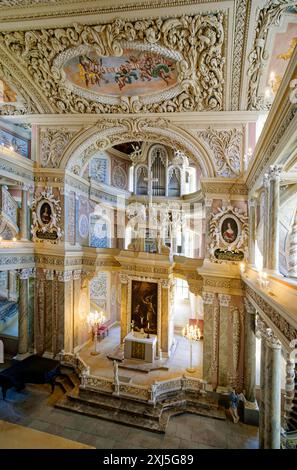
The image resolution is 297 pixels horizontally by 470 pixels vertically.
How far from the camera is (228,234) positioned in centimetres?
788

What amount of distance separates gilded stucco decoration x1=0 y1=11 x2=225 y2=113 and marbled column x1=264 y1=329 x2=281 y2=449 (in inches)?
289

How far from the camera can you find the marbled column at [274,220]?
4746mm

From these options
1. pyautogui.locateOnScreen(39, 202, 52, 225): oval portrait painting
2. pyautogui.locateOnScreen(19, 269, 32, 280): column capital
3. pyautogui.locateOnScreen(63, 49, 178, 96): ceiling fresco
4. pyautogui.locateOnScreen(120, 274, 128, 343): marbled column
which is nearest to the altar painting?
pyautogui.locateOnScreen(120, 274, 128, 343): marbled column

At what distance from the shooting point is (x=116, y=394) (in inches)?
297

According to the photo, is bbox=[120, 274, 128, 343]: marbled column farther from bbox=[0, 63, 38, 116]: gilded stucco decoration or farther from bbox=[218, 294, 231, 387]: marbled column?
bbox=[0, 63, 38, 116]: gilded stucco decoration

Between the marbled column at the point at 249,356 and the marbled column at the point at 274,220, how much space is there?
110 inches

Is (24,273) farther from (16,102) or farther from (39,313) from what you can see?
(16,102)

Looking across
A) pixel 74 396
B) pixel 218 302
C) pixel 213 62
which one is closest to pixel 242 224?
pixel 218 302

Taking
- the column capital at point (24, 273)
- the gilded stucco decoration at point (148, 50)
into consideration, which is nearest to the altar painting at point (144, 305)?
the column capital at point (24, 273)

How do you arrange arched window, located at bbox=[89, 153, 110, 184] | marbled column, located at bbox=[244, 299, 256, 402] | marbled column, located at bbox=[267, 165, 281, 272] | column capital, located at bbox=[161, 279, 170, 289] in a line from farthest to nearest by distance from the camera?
arched window, located at bbox=[89, 153, 110, 184] → column capital, located at bbox=[161, 279, 170, 289] → marbled column, located at bbox=[244, 299, 256, 402] → marbled column, located at bbox=[267, 165, 281, 272]

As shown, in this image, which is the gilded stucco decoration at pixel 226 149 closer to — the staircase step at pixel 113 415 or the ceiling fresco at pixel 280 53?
the ceiling fresco at pixel 280 53

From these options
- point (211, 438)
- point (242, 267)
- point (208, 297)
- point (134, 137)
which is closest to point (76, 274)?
point (208, 297)

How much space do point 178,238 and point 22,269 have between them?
900 cm

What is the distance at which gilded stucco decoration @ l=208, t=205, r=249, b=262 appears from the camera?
7699mm
